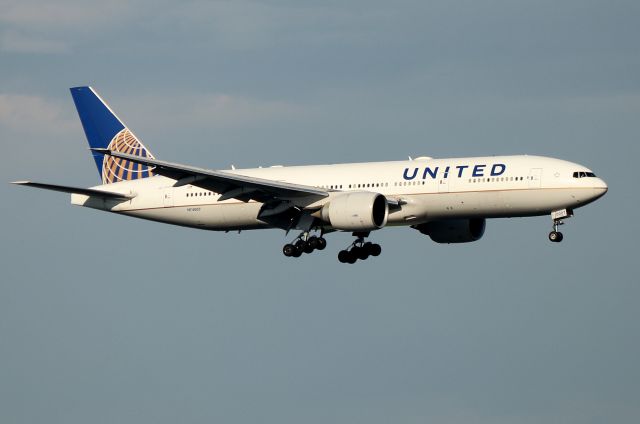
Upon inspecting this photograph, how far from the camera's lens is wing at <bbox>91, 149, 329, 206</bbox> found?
2621 inches

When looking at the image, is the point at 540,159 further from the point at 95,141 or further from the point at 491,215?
the point at 95,141

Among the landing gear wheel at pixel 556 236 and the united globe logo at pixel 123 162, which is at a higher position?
the united globe logo at pixel 123 162

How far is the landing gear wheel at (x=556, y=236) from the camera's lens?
65875mm

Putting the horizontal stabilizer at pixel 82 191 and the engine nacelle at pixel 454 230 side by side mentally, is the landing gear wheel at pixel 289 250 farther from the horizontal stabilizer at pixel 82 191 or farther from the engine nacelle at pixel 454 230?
the horizontal stabilizer at pixel 82 191

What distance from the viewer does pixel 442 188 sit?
6656cm

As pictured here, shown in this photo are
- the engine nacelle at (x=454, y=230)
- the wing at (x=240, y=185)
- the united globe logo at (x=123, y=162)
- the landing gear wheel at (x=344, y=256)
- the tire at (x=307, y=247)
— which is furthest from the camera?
the united globe logo at (x=123, y=162)

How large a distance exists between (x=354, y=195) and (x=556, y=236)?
988cm

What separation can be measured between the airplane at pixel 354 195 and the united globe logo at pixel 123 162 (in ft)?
0.41

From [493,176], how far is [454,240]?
8236 millimetres

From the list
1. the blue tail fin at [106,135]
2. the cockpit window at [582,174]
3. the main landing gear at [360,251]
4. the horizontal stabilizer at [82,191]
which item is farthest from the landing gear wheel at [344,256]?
the cockpit window at [582,174]

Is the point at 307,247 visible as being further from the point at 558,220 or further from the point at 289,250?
the point at 558,220

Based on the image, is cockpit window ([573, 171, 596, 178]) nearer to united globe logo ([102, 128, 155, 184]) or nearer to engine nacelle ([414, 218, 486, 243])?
engine nacelle ([414, 218, 486, 243])

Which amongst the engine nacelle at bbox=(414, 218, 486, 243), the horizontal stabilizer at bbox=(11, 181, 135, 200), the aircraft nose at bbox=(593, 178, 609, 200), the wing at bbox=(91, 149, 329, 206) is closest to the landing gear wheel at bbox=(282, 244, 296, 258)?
the wing at bbox=(91, 149, 329, 206)

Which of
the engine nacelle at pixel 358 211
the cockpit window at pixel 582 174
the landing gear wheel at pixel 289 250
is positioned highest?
the cockpit window at pixel 582 174
